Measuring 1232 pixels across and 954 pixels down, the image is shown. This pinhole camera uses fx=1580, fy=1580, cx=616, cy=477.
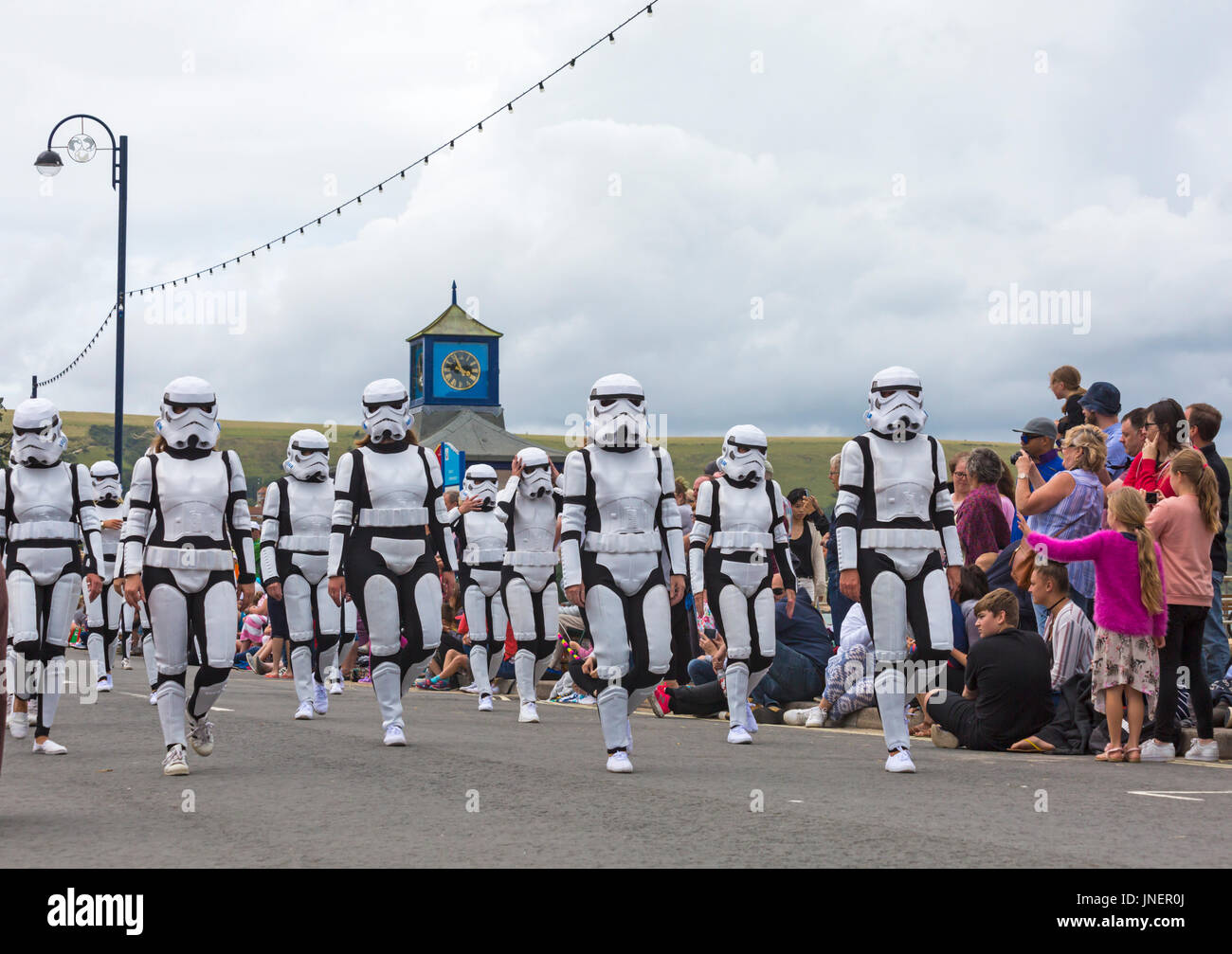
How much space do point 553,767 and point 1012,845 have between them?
388cm

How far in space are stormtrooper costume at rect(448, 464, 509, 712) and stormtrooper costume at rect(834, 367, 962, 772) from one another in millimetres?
6081

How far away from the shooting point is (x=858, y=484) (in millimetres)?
10461

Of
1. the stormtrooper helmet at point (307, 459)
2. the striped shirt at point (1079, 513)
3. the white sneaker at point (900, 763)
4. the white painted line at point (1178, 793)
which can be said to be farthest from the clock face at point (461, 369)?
the white painted line at point (1178, 793)

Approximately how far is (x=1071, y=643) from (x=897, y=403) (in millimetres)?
2699

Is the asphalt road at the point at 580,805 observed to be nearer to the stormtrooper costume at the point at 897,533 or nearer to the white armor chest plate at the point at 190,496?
the stormtrooper costume at the point at 897,533

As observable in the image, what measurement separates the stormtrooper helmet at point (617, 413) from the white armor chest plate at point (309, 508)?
5.12m

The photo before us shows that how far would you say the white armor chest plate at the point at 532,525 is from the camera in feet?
49.9

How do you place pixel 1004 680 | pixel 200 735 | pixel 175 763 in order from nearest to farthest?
1. pixel 175 763
2. pixel 200 735
3. pixel 1004 680

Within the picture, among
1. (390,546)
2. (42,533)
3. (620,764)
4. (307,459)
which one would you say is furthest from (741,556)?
(42,533)

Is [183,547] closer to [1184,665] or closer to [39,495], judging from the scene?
[39,495]

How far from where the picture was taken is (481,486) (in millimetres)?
17125

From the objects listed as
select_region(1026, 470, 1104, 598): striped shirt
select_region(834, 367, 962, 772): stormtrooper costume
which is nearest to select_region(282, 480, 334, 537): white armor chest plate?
select_region(834, 367, 962, 772): stormtrooper costume

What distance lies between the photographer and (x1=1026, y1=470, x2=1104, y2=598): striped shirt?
12.0 m
